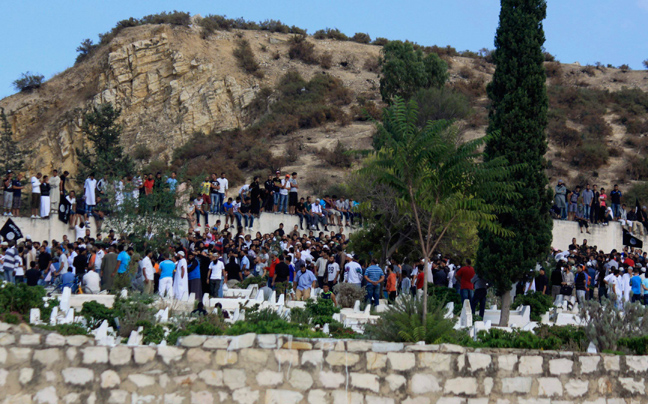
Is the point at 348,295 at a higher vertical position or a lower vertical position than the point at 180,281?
lower

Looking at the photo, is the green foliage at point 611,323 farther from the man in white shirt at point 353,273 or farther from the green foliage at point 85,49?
the green foliage at point 85,49

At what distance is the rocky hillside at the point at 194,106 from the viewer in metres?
50.5

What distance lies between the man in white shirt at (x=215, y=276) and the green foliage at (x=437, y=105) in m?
33.1

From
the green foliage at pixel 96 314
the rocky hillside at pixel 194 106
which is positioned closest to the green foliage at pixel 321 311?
the green foliage at pixel 96 314

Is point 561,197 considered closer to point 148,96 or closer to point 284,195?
point 284,195

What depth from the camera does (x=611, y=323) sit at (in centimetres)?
1034

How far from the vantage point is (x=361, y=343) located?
327 inches

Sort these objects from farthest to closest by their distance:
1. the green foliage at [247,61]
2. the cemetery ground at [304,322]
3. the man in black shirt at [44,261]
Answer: the green foliage at [247,61]
the man in black shirt at [44,261]
the cemetery ground at [304,322]

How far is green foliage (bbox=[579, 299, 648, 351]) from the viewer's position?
32.6 feet

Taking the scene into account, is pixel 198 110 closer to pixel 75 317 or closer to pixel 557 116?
pixel 557 116

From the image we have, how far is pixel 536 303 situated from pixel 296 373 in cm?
1114

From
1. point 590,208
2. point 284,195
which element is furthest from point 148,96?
point 590,208

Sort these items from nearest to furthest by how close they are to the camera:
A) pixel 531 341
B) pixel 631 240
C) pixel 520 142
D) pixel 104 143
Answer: pixel 531 341, pixel 520 142, pixel 631 240, pixel 104 143

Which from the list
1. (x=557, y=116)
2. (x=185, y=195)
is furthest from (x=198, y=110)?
(x=185, y=195)
